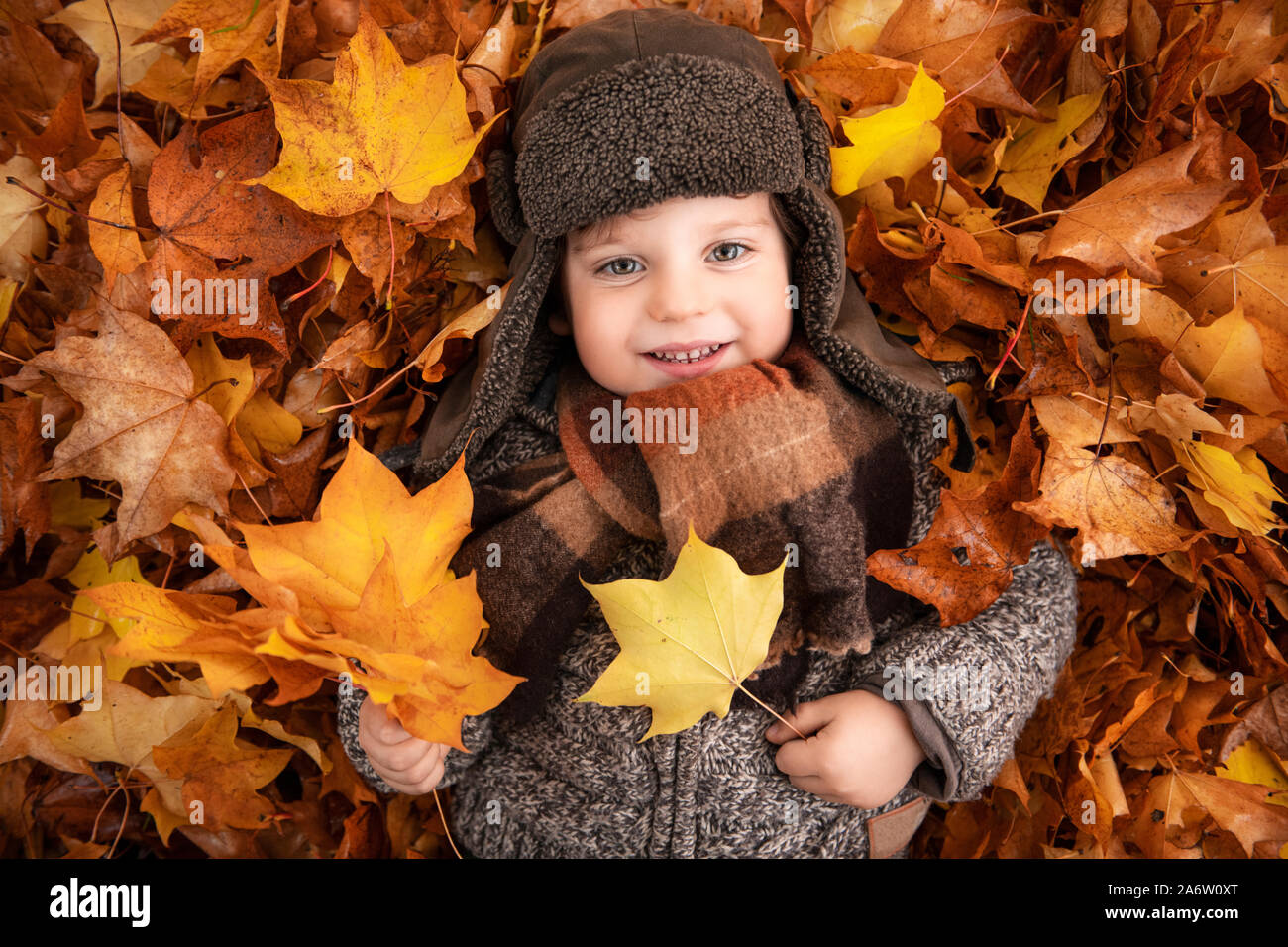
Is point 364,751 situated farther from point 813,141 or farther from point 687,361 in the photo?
point 813,141

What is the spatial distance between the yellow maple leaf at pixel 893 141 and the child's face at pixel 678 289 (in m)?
0.15

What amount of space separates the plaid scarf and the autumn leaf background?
0.10 meters

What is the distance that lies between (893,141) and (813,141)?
0.11 m

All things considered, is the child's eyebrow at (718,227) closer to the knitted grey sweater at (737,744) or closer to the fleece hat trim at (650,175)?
the fleece hat trim at (650,175)

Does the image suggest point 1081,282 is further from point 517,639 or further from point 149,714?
point 149,714

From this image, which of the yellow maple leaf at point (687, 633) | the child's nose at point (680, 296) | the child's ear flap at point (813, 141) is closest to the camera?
the yellow maple leaf at point (687, 633)

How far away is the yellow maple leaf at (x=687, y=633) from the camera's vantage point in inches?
40.2

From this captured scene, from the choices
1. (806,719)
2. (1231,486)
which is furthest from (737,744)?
(1231,486)

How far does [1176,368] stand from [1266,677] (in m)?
0.49

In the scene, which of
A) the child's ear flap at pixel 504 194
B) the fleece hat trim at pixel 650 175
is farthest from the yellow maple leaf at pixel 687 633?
the child's ear flap at pixel 504 194

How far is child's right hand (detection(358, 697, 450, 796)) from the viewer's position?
1.12 metres

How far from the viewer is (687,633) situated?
3.41ft

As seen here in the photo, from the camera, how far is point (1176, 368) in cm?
118
